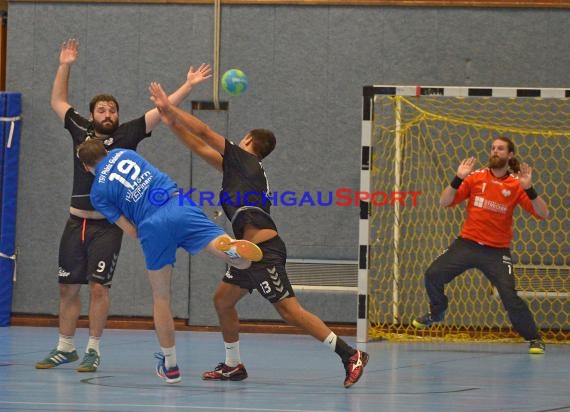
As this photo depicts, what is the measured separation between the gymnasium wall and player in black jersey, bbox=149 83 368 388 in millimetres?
3992

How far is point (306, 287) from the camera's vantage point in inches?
467

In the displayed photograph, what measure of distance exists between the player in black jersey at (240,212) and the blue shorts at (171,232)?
19.2 inches

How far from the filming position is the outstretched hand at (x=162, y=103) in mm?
7551

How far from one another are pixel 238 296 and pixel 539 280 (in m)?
4.83

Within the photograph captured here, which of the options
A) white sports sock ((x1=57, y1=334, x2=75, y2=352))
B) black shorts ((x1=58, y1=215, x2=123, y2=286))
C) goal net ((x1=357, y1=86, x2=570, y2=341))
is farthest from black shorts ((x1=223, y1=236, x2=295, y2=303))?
goal net ((x1=357, y1=86, x2=570, y2=341))

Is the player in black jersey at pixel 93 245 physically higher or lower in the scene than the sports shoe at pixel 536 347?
higher

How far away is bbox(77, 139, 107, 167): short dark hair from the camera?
7551 mm

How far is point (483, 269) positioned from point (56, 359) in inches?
163

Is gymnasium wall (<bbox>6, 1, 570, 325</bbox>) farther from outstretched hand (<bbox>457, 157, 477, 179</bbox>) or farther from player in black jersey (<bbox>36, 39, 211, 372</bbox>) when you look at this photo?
player in black jersey (<bbox>36, 39, 211, 372</bbox>)

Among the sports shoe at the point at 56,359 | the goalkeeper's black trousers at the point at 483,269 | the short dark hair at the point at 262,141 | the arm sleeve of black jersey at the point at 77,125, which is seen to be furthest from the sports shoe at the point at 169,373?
the goalkeeper's black trousers at the point at 483,269

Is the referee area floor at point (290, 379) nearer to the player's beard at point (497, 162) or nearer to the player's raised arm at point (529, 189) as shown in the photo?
the player's raised arm at point (529, 189)

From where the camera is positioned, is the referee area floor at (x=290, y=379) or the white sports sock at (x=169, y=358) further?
the white sports sock at (x=169, y=358)

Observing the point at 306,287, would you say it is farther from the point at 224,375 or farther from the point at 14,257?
the point at 224,375

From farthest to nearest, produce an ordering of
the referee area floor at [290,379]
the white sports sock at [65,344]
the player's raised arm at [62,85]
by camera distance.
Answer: the player's raised arm at [62,85], the white sports sock at [65,344], the referee area floor at [290,379]
